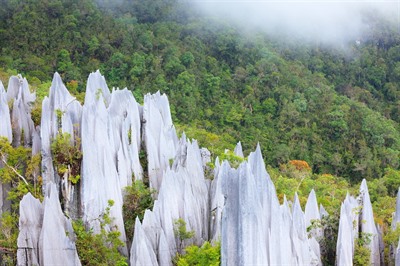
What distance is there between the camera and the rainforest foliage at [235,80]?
1375 inches

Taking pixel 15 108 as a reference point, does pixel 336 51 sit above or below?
above

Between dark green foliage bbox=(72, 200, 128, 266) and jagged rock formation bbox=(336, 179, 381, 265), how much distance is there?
22.9 feet

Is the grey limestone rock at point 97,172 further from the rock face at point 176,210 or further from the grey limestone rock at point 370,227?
the grey limestone rock at point 370,227

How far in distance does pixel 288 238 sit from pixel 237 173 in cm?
258

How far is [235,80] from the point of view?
4194 centimetres

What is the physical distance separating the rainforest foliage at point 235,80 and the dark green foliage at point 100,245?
1128cm

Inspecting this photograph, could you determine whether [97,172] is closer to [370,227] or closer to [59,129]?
[59,129]

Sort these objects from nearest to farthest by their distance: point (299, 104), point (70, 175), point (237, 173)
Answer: point (237, 173), point (70, 175), point (299, 104)

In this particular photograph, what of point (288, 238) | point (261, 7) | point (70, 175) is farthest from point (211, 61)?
point (288, 238)

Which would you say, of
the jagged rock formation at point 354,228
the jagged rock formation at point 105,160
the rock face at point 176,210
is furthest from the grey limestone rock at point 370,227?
the jagged rock formation at point 105,160

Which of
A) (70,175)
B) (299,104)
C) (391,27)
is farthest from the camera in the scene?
(391,27)

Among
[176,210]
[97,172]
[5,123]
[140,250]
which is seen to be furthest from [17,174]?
[176,210]

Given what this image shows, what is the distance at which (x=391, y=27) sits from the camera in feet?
184

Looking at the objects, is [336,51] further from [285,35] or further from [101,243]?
[101,243]
